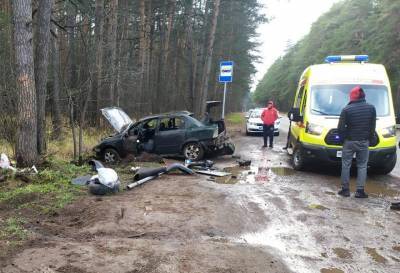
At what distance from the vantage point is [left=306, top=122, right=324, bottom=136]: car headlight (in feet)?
32.0

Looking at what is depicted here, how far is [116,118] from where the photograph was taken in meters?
13.0

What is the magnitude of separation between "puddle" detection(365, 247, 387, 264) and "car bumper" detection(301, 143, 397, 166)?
452 cm

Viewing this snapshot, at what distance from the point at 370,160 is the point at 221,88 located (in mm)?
37553

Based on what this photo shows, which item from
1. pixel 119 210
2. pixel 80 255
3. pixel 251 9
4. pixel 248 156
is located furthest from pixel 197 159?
pixel 251 9

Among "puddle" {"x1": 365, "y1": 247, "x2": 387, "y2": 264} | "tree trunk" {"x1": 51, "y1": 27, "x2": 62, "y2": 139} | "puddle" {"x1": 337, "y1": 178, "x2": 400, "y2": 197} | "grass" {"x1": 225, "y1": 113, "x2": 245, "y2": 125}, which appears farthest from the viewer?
"grass" {"x1": 225, "y1": 113, "x2": 245, "y2": 125}

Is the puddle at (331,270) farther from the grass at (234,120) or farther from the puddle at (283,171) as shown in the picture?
the grass at (234,120)

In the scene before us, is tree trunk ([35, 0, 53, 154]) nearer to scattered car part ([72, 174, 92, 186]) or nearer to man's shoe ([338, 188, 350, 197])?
scattered car part ([72, 174, 92, 186])

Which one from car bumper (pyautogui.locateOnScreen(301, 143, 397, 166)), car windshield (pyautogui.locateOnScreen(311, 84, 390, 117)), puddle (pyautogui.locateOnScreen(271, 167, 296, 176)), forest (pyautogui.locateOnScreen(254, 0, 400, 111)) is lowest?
puddle (pyautogui.locateOnScreen(271, 167, 296, 176))

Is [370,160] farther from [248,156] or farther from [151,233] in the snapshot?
[151,233]

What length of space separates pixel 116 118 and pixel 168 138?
6.00ft

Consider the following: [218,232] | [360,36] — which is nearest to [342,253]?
[218,232]

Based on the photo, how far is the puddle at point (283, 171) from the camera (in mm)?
10273

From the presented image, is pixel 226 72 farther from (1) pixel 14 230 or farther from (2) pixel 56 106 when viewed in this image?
(1) pixel 14 230

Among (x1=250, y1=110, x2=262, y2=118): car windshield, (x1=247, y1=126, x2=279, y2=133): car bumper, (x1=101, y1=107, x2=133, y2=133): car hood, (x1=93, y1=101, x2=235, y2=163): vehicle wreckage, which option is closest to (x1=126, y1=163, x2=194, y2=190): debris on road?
(x1=93, y1=101, x2=235, y2=163): vehicle wreckage
